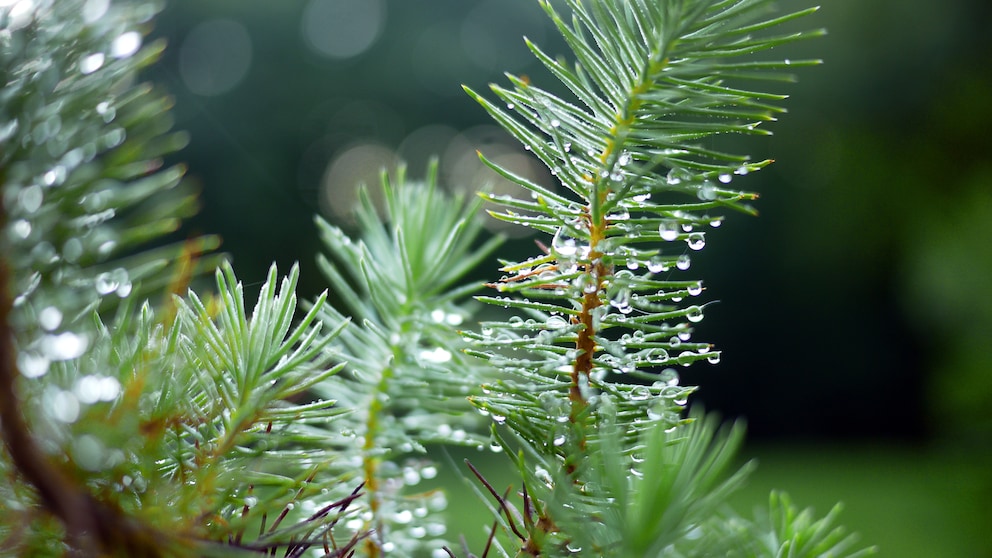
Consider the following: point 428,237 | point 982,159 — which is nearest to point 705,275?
point 982,159

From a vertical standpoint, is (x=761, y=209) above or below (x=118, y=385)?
above

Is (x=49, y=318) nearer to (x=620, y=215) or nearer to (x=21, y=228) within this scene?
(x=21, y=228)

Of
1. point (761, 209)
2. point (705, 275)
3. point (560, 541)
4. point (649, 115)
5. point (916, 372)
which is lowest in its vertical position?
point (560, 541)

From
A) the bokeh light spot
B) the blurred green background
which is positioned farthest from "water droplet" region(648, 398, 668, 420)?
the bokeh light spot

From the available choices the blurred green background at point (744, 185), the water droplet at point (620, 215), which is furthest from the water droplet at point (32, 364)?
the blurred green background at point (744, 185)

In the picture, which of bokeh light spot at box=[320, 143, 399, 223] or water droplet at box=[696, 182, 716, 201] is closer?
water droplet at box=[696, 182, 716, 201]

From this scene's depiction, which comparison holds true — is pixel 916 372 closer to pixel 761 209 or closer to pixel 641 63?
pixel 761 209

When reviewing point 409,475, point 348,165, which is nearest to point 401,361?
point 409,475

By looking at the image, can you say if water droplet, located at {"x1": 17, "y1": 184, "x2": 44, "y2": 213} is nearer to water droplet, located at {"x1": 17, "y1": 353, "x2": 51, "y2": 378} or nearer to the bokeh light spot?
water droplet, located at {"x1": 17, "y1": 353, "x2": 51, "y2": 378}
